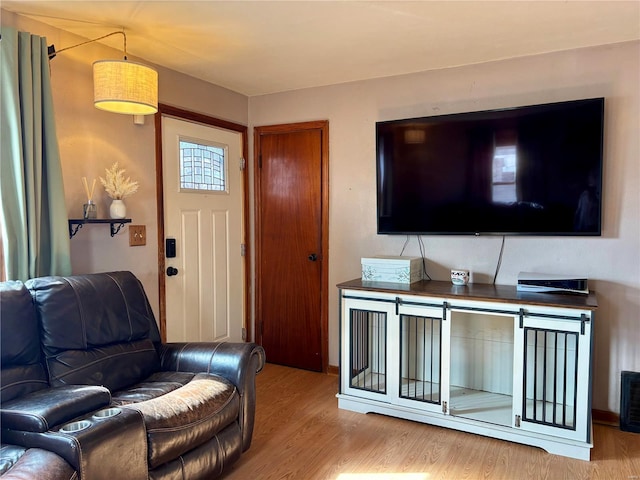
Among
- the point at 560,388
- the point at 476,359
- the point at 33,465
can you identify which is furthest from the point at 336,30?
the point at 560,388

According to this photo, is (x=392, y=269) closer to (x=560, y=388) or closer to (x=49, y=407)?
(x=560, y=388)

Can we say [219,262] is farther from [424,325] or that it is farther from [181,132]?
[424,325]

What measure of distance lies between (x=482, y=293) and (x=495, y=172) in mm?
808

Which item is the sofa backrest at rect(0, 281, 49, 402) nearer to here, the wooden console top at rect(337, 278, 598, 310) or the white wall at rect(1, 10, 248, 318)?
the white wall at rect(1, 10, 248, 318)

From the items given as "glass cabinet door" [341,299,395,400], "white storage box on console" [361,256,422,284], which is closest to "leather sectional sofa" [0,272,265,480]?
"glass cabinet door" [341,299,395,400]

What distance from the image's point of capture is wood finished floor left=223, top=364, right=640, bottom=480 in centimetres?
239

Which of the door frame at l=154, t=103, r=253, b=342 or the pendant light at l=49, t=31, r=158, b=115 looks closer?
the pendant light at l=49, t=31, r=158, b=115

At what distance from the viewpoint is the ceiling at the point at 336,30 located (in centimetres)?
232

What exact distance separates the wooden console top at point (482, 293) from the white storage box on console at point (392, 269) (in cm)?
5

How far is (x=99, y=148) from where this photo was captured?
285cm

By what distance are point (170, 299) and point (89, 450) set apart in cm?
183

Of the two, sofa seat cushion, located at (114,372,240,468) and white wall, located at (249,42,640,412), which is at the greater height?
white wall, located at (249,42,640,412)

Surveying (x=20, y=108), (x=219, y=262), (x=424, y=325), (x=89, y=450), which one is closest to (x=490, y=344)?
(x=424, y=325)

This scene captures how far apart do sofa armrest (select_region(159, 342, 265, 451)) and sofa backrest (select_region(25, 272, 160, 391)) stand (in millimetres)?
116
